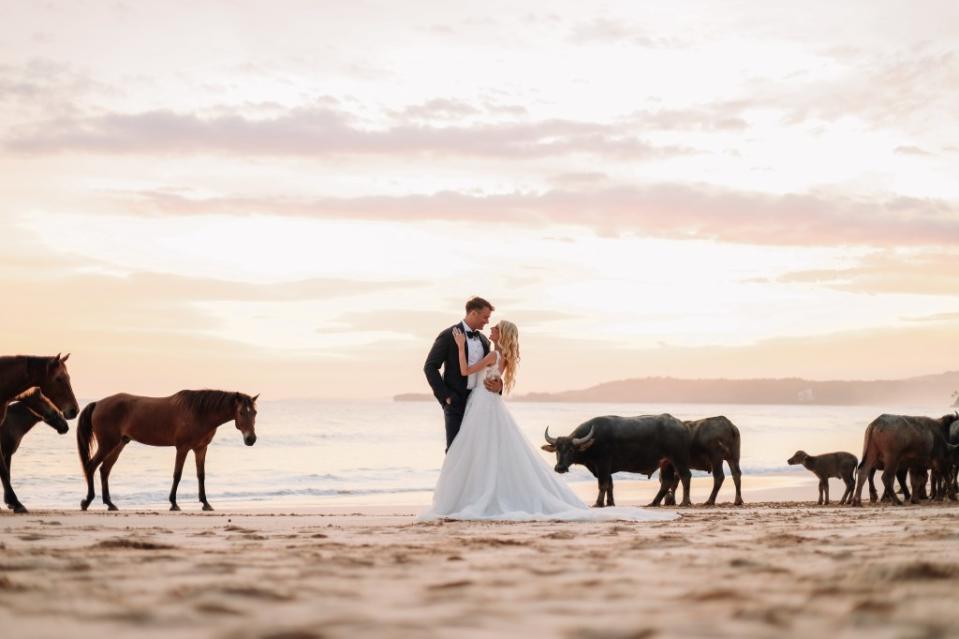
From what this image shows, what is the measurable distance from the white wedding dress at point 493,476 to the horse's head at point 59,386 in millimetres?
5006

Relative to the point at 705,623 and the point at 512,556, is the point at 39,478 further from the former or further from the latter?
the point at 705,623

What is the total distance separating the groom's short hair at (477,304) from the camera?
1220 cm

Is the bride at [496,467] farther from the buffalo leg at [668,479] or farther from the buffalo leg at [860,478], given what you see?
the buffalo leg at [668,479]

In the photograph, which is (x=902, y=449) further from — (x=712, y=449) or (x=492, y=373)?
(x=492, y=373)

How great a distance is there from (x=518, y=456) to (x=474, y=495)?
69cm

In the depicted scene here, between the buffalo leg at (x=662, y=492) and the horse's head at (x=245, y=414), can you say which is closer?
the horse's head at (x=245, y=414)

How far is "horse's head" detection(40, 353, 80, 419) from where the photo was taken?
13.3m

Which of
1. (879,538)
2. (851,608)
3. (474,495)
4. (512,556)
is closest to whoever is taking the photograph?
(851,608)

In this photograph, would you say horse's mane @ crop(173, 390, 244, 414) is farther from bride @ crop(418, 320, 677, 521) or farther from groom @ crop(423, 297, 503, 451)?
bride @ crop(418, 320, 677, 521)

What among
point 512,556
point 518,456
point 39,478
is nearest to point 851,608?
point 512,556

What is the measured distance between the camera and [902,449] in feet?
51.9

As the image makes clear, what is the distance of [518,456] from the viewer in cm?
1229

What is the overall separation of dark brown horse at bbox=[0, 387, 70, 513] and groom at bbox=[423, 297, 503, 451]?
4.93 meters

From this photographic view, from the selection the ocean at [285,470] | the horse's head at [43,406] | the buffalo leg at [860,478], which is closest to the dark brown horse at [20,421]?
the horse's head at [43,406]
